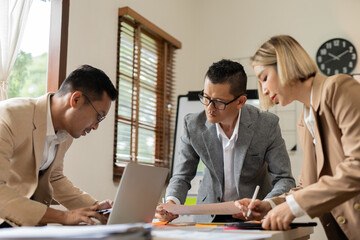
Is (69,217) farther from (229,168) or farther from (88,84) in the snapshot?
(229,168)

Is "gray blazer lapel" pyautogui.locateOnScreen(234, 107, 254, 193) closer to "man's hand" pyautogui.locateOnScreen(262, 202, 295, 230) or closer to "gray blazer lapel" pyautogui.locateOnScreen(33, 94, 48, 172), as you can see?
"man's hand" pyautogui.locateOnScreen(262, 202, 295, 230)

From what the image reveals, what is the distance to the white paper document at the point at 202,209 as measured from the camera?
1638mm

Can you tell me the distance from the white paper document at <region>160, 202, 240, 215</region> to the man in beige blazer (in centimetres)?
25

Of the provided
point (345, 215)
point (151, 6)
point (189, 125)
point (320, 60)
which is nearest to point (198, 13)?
point (151, 6)

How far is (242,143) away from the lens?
2.08 meters

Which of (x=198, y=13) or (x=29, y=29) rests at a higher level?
(x=198, y=13)

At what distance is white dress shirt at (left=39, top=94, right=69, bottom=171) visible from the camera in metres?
1.72

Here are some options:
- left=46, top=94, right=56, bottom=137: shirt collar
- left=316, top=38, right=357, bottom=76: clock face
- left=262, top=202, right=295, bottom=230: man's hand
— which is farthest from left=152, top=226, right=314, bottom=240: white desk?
left=316, top=38, right=357, bottom=76: clock face

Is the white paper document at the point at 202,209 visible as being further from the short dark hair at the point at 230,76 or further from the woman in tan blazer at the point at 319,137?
the short dark hair at the point at 230,76

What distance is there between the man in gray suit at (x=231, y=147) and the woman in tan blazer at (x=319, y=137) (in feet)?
1.60

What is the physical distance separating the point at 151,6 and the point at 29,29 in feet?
4.02

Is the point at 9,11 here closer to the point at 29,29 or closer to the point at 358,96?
the point at 29,29

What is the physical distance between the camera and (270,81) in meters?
1.45

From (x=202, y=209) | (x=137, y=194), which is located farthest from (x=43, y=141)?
(x=202, y=209)
